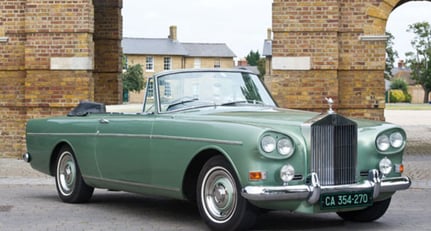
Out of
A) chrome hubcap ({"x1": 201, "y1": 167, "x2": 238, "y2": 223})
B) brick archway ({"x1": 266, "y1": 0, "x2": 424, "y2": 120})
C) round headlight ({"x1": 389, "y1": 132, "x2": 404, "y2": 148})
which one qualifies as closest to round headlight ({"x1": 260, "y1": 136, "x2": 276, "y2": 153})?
chrome hubcap ({"x1": 201, "y1": 167, "x2": 238, "y2": 223})

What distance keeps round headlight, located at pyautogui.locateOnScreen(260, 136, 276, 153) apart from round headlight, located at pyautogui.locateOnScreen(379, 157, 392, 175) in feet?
3.47

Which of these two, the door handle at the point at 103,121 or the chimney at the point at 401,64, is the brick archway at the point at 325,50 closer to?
the door handle at the point at 103,121

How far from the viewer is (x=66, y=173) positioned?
999 centimetres

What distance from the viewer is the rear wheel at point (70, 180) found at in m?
9.79

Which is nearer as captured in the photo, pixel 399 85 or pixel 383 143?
pixel 383 143

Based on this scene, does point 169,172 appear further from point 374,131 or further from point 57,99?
point 57,99

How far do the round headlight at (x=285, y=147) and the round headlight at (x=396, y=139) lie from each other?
1.08 m

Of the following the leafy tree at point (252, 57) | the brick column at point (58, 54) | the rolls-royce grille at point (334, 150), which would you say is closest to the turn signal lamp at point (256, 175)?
the rolls-royce grille at point (334, 150)

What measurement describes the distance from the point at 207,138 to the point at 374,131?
1433 mm

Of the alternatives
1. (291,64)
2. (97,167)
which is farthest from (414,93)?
(97,167)

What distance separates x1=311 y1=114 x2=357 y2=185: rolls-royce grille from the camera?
7.29 metres

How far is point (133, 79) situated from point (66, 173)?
69081 millimetres

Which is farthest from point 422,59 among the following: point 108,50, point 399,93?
point 108,50

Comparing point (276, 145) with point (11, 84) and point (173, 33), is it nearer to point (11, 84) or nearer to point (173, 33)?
point (11, 84)
